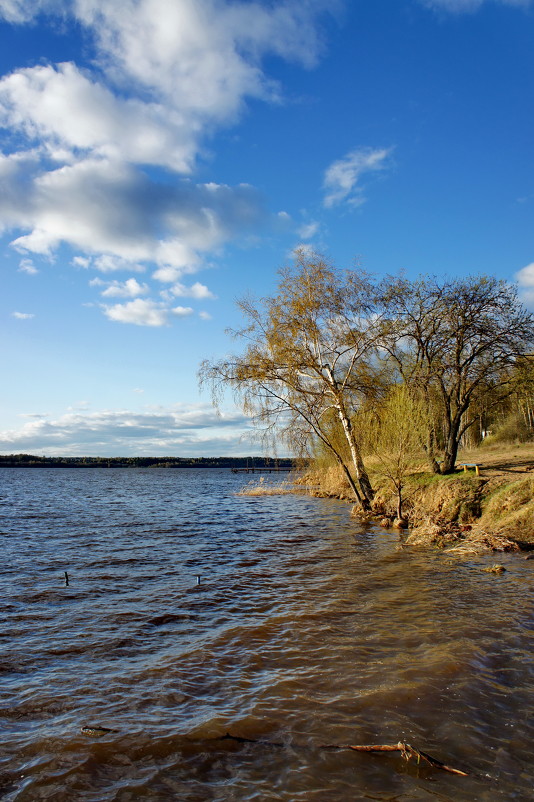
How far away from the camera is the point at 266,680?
636 centimetres

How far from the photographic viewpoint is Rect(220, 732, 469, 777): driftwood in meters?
A: 4.31

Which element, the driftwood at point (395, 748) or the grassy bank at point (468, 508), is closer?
the driftwood at point (395, 748)

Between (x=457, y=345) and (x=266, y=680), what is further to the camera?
(x=457, y=345)

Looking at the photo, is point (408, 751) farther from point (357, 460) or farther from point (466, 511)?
point (357, 460)

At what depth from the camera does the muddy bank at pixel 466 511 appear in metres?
14.7

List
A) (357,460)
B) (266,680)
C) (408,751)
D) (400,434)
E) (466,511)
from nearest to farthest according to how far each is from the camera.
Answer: (408,751) → (266,680) → (466,511) → (400,434) → (357,460)

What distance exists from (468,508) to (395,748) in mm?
14764

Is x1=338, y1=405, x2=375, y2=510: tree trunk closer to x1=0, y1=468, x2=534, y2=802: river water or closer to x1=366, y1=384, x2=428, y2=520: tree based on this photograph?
x1=366, y1=384, x2=428, y2=520: tree

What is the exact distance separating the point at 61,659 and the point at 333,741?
182 inches

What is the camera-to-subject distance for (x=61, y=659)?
23.7 ft

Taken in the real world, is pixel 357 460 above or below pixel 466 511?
above

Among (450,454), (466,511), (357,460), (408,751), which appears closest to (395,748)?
(408,751)

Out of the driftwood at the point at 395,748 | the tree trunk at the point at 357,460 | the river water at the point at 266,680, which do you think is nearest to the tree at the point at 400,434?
the tree trunk at the point at 357,460

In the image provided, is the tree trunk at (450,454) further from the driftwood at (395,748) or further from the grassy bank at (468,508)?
the driftwood at (395,748)
